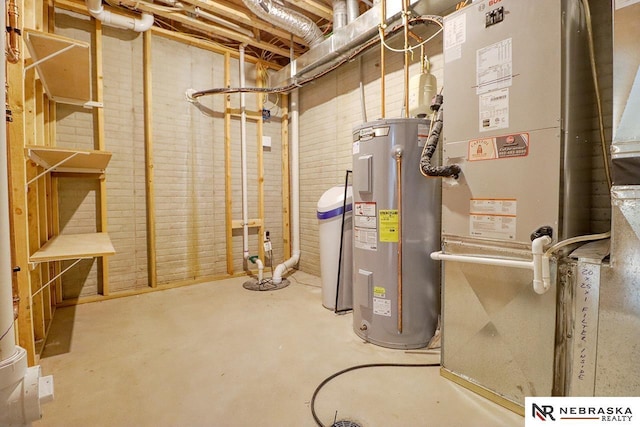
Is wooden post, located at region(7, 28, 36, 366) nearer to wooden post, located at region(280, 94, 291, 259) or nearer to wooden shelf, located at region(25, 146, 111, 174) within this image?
wooden shelf, located at region(25, 146, 111, 174)

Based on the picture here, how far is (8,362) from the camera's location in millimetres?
925

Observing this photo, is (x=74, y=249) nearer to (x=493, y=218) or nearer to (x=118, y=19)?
(x=118, y=19)

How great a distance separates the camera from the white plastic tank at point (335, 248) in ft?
9.20

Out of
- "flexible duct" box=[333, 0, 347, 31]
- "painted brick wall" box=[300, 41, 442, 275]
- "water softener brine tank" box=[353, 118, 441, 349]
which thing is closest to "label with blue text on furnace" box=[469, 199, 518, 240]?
"water softener brine tank" box=[353, 118, 441, 349]

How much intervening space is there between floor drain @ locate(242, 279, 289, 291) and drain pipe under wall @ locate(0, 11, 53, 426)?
8.20 feet

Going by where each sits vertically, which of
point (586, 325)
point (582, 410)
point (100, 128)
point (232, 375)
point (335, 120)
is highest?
point (335, 120)

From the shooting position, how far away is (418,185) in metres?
2.07

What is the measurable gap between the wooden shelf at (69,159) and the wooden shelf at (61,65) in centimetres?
49

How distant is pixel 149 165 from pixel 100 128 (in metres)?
0.55

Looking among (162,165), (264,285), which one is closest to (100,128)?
(162,165)

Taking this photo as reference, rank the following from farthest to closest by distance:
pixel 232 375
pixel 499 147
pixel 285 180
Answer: pixel 285 180 < pixel 232 375 < pixel 499 147

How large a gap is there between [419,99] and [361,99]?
42.7 inches

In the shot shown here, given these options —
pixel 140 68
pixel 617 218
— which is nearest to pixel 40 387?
pixel 617 218

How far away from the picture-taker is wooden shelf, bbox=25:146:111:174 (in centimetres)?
192
